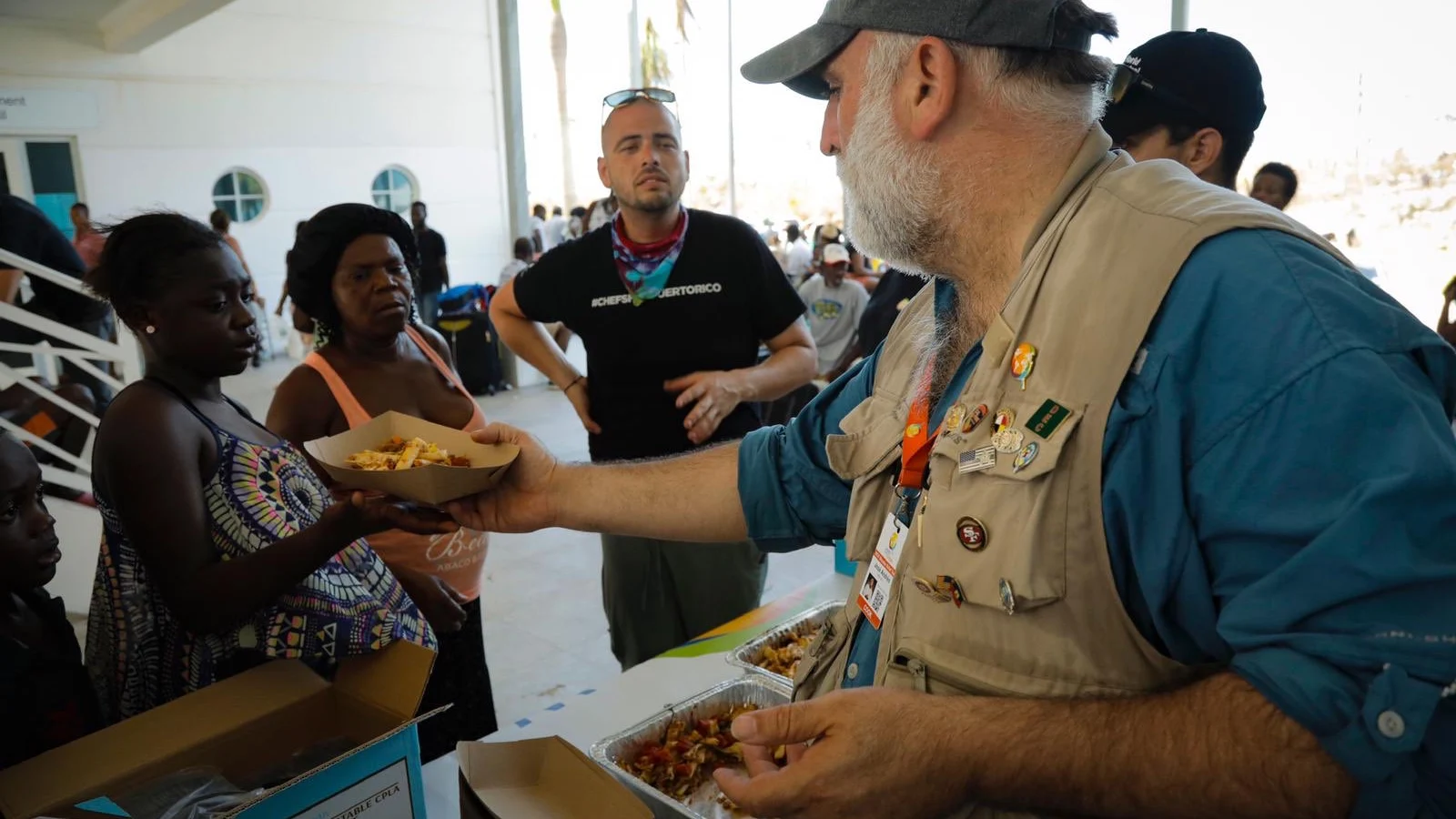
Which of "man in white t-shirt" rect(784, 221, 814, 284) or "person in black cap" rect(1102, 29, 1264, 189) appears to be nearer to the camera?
"person in black cap" rect(1102, 29, 1264, 189)

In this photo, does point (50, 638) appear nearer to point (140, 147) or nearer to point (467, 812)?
point (467, 812)

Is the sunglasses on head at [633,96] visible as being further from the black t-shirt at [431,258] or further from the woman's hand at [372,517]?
the black t-shirt at [431,258]

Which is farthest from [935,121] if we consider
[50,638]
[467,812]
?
[50,638]

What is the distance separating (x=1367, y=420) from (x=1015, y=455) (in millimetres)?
287

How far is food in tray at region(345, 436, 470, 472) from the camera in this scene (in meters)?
1.62

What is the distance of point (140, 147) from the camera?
35.2 ft

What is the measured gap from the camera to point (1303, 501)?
0.76 m

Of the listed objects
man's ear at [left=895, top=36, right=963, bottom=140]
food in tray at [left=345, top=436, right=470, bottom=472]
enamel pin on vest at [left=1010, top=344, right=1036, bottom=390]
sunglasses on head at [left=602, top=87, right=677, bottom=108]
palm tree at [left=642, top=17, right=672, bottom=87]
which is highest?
palm tree at [left=642, top=17, right=672, bottom=87]

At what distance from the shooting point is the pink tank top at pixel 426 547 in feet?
7.15

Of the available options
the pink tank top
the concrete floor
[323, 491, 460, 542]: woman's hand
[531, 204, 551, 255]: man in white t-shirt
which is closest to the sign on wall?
[531, 204, 551, 255]: man in white t-shirt

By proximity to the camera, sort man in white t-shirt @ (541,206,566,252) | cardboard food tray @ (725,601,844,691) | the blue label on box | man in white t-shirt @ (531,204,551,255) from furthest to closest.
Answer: man in white t-shirt @ (541,206,566,252)
man in white t-shirt @ (531,204,551,255)
cardboard food tray @ (725,601,844,691)
the blue label on box

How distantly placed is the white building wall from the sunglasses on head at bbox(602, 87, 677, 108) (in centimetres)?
950

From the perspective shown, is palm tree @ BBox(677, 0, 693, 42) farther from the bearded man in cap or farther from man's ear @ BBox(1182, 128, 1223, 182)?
the bearded man in cap

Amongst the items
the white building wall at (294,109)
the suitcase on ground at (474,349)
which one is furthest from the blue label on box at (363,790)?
the white building wall at (294,109)
